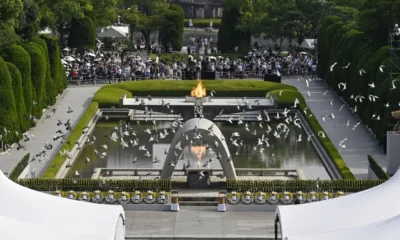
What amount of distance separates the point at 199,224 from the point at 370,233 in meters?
12.7

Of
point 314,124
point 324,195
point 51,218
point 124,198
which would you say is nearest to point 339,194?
point 324,195

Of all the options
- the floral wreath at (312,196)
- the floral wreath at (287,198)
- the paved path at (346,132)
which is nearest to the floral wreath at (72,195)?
the floral wreath at (287,198)

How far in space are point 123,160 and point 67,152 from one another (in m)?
2.96

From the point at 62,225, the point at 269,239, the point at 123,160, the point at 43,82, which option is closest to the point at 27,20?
the point at 43,82

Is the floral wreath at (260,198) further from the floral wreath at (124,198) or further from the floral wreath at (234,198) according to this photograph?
the floral wreath at (124,198)

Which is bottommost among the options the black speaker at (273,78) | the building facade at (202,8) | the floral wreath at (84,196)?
the building facade at (202,8)

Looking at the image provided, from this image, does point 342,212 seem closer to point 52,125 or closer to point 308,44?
point 52,125

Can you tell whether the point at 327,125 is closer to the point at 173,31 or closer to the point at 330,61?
the point at 330,61

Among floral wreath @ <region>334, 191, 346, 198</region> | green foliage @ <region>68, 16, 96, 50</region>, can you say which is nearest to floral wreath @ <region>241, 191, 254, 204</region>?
floral wreath @ <region>334, 191, 346, 198</region>

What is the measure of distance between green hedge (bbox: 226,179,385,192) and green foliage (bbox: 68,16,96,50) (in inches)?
1890

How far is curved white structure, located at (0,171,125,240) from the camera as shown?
2980cm

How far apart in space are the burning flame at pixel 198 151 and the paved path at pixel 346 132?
650 centimetres

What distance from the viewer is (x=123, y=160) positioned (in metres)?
53.8

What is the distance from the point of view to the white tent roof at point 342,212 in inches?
1233
